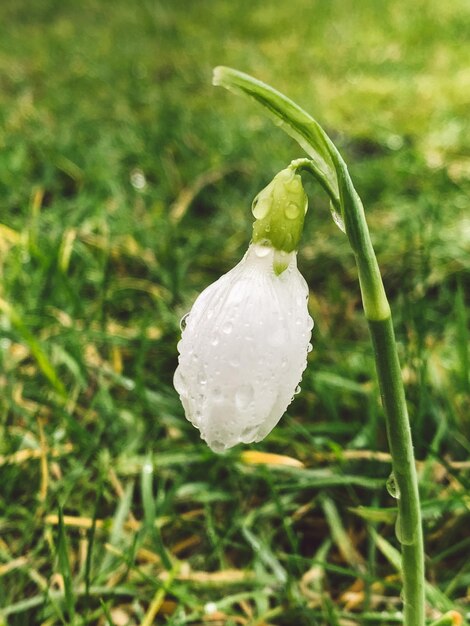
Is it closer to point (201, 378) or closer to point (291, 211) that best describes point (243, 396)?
point (201, 378)

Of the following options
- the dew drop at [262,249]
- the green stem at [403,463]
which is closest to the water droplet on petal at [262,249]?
the dew drop at [262,249]

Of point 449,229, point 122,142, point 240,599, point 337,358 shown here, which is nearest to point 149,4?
point 122,142

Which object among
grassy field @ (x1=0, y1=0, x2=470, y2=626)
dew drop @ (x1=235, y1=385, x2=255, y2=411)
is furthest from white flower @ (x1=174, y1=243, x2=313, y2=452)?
grassy field @ (x1=0, y1=0, x2=470, y2=626)

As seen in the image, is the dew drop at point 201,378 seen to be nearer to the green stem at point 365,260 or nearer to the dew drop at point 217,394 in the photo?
the dew drop at point 217,394

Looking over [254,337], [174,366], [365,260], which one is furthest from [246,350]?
[174,366]

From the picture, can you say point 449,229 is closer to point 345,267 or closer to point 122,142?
point 345,267

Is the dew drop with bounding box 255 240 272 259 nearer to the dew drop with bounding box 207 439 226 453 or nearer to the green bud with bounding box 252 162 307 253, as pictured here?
the green bud with bounding box 252 162 307 253

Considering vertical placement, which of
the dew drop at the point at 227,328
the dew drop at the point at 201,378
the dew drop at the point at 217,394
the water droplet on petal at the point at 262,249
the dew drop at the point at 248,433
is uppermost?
the water droplet on petal at the point at 262,249
